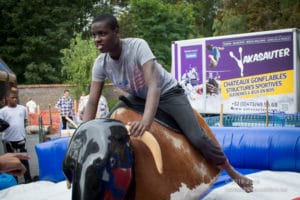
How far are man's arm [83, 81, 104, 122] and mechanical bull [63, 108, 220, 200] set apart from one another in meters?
0.18

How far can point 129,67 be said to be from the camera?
3074mm

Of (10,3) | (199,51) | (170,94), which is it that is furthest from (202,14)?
(170,94)

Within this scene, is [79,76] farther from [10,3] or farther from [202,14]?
[202,14]

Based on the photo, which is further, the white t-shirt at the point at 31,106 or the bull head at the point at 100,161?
the white t-shirt at the point at 31,106

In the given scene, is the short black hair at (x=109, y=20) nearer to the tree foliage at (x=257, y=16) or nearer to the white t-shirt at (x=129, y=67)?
the white t-shirt at (x=129, y=67)

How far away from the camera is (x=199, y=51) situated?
12.3 metres

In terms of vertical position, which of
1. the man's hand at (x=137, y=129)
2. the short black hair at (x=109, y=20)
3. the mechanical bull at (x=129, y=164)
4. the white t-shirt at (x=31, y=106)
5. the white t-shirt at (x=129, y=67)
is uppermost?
the short black hair at (x=109, y=20)

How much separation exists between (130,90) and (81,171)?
1.12 meters

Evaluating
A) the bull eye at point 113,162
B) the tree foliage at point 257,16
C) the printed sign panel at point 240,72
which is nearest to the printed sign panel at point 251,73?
the printed sign panel at point 240,72

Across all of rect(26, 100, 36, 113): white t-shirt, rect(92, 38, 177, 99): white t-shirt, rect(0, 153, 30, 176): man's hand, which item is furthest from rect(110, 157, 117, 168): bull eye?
rect(26, 100, 36, 113): white t-shirt

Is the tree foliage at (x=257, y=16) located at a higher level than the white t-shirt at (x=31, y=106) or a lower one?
higher

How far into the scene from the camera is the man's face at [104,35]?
2859 mm

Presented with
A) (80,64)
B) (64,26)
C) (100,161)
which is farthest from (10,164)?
(64,26)

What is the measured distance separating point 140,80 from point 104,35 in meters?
0.46
